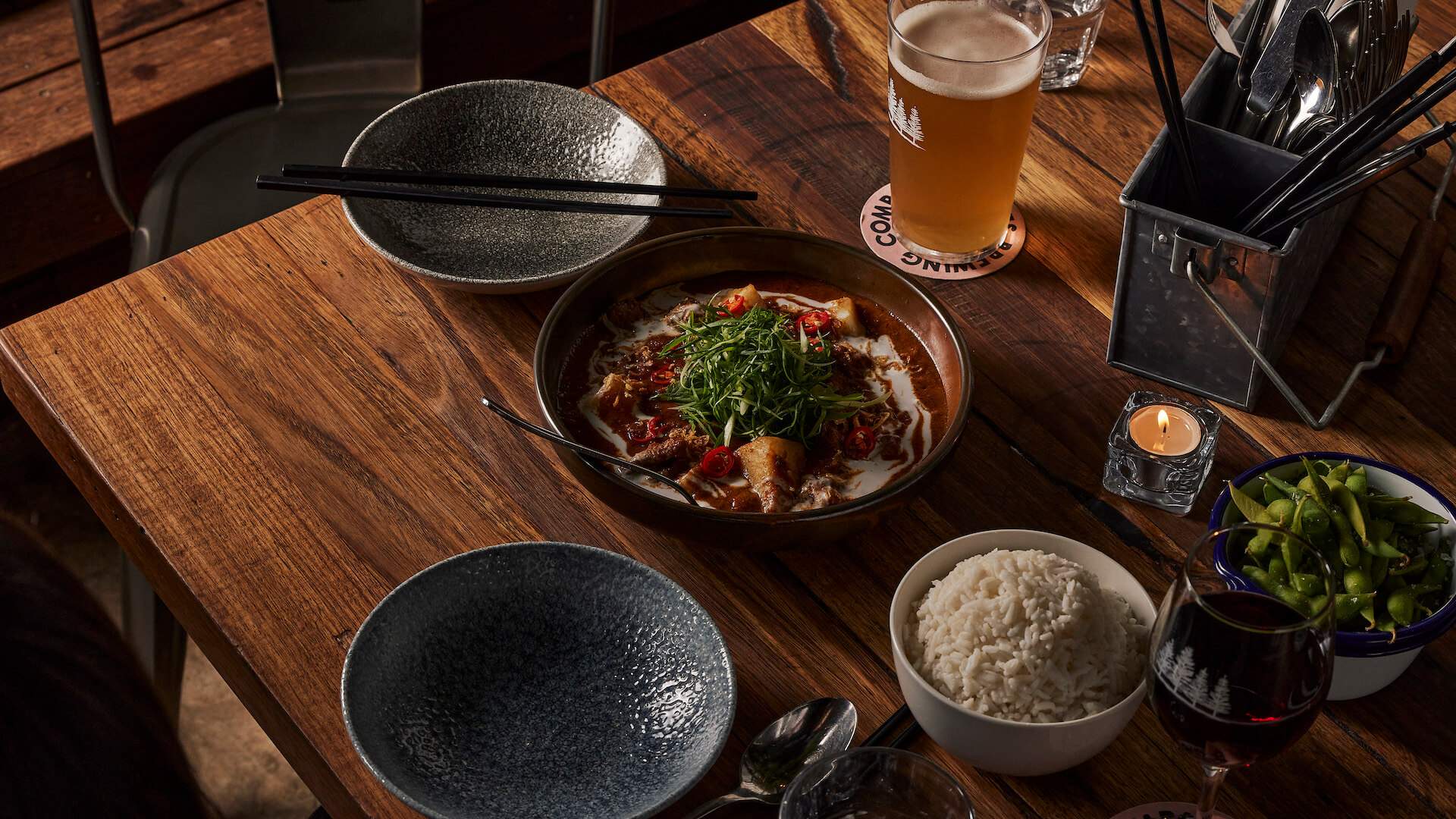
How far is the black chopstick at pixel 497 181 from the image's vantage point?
1.50 m

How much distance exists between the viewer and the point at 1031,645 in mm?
→ 997

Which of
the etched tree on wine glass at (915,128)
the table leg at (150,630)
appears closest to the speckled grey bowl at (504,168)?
the etched tree on wine glass at (915,128)

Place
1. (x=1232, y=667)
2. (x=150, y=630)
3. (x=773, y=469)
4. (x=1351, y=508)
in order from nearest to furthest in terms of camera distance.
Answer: (x=1232, y=667), (x=1351, y=508), (x=773, y=469), (x=150, y=630)

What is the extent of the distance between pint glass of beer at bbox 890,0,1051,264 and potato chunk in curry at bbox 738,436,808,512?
41cm

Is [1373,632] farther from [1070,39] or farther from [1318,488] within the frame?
[1070,39]

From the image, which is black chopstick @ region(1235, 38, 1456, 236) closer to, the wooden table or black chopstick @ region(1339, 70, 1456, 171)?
black chopstick @ region(1339, 70, 1456, 171)

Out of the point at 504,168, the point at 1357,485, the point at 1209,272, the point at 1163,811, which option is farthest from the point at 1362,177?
the point at 504,168

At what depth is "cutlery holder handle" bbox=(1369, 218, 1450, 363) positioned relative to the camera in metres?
1.42

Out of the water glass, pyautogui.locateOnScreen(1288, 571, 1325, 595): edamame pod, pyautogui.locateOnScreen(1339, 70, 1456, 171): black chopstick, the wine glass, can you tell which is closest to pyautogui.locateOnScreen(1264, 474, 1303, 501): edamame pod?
pyautogui.locateOnScreen(1288, 571, 1325, 595): edamame pod

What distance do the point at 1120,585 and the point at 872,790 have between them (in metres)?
0.29

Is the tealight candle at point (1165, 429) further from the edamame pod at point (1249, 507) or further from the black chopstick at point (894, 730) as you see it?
the black chopstick at point (894, 730)

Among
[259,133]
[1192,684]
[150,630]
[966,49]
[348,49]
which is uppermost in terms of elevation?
[966,49]

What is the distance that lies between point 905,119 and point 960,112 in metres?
0.08

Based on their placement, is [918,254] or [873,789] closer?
[873,789]
